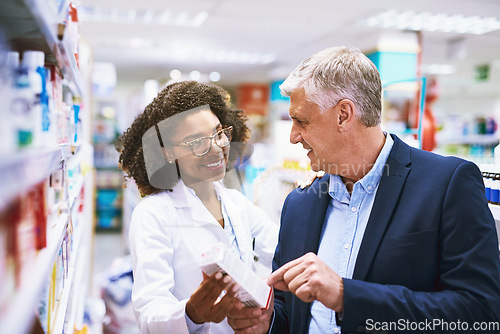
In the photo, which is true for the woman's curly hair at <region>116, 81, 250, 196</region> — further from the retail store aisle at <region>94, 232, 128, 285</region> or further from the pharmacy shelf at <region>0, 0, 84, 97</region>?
the retail store aisle at <region>94, 232, 128, 285</region>

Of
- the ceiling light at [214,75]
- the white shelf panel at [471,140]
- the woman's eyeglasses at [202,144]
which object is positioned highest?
the ceiling light at [214,75]

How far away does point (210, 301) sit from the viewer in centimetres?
149

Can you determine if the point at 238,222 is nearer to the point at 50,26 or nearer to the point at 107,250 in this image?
the point at 50,26

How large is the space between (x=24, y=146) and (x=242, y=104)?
1431 centimetres

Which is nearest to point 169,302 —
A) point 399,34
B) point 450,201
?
point 450,201

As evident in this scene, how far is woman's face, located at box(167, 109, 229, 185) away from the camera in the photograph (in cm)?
195

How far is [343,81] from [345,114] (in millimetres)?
126

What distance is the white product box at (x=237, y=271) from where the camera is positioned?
1274 millimetres

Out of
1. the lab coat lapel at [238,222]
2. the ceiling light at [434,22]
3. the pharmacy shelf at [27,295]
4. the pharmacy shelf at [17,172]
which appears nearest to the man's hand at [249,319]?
the lab coat lapel at [238,222]

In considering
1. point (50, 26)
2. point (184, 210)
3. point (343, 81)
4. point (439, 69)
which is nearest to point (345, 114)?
point (343, 81)

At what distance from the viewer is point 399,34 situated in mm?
7504

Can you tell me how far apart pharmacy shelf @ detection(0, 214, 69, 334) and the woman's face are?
77cm

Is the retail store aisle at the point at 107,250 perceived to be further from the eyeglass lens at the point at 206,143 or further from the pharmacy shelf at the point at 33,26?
the pharmacy shelf at the point at 33,26

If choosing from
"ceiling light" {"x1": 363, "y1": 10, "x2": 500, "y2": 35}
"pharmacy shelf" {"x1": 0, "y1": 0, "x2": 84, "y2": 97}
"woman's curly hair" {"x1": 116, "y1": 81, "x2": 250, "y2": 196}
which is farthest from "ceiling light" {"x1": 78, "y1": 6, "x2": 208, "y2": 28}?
"pharmacy shelf" {"x1": 0, "y1": 0, "x2": 84, "y2": 97}
